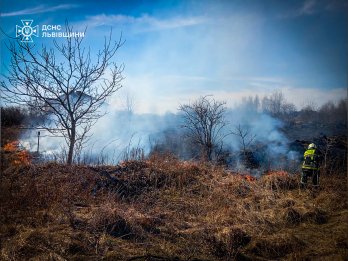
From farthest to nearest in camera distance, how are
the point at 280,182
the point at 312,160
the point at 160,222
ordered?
1. the point at 312,160
2. the point at 280,182
3. the point at 160,222

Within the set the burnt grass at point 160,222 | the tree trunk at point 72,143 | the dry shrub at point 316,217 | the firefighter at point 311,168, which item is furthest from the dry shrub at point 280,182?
the tree trunk at point 72,143

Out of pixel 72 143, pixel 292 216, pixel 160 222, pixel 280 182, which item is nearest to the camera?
pixel 160 222

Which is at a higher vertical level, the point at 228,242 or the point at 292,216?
the point at 292,216

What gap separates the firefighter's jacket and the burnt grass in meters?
1.05

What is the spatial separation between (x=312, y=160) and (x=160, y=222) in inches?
243

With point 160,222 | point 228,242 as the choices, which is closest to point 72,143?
point 160,222

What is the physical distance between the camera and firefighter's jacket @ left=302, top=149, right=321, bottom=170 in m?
9.69

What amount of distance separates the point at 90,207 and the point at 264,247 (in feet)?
12.1

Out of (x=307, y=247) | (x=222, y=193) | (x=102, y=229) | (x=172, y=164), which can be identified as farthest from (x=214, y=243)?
(x=172, y=164)

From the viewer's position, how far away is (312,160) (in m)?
9.90

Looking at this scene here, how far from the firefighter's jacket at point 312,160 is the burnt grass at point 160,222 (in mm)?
1050

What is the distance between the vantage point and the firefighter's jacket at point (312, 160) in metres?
9.69

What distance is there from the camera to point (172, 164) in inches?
401

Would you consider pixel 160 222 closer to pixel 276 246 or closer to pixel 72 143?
pixel 276 246
